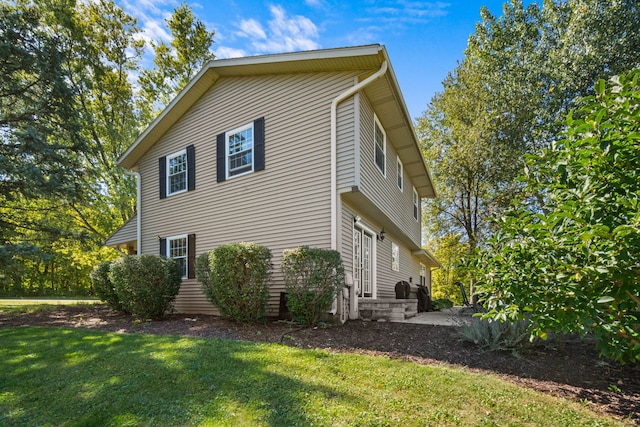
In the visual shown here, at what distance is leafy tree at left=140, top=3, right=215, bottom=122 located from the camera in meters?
18.2

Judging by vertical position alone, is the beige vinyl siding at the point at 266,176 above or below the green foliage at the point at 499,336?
above

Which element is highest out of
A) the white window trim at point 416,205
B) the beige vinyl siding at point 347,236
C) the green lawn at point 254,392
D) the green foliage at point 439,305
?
the white window trim at point 416,205

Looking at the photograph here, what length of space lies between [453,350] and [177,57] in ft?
65.8

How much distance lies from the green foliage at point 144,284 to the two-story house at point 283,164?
58.7 inches

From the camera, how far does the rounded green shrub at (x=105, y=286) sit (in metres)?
8.63

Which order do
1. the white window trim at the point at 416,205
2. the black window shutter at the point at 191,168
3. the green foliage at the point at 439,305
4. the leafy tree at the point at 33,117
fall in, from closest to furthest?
the leafy tree at the point at 33,117
the black window shutter at the point at 191,168
the green foliage at the point at 439,305
the white window trim at the point at 416,205

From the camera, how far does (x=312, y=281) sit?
6023mm

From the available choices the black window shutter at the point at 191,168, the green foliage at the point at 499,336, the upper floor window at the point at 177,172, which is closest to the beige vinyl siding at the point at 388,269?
the green foliage at the point at 499,336

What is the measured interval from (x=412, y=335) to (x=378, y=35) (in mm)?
8710

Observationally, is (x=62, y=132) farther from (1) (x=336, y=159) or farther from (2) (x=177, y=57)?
(1) (x=336, y=159)

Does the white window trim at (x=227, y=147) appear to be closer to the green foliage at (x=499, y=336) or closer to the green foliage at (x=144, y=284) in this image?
the green foliage at (x=144, y=284)

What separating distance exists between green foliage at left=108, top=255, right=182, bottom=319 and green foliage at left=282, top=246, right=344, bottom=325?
10.4 ft

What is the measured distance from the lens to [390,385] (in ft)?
11.2

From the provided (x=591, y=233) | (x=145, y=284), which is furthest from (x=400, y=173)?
(x=591, y=233)
